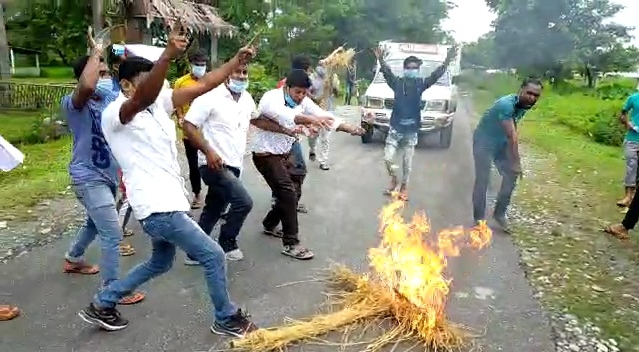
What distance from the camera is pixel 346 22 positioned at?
12227 millimetres

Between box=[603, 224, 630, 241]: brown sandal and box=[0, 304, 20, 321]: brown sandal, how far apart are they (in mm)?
5506

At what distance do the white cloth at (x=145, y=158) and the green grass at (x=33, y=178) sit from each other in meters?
3.68

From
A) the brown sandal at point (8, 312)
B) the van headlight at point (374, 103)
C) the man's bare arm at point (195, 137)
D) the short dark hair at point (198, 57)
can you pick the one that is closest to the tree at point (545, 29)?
the short dark hair at point (198, 57)

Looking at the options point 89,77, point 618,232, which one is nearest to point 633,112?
point 618,232

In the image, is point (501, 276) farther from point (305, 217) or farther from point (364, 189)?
point (364, 189)

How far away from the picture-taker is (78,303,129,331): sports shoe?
149 inches

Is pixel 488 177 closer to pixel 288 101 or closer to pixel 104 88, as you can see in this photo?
pixel 288 101

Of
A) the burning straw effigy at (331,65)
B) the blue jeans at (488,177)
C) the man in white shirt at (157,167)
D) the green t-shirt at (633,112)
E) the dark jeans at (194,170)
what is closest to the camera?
the man in white shirt at (157,167)

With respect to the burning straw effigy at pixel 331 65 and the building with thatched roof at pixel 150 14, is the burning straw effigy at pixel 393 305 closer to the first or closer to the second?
the burning straw effigy at pixel 331 65

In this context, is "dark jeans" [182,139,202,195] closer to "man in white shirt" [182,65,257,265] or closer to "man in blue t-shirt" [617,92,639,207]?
"man in white shirt" [182,65,257,265]

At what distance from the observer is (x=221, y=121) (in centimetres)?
477

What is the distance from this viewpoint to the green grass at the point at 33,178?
697cm

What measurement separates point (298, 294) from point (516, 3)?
11.5ft

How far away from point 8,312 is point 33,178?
496cm
